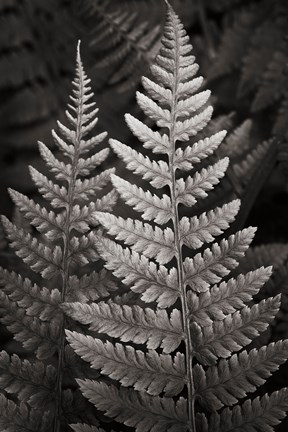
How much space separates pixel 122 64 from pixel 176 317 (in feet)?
2.64

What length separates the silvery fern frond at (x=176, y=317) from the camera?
0.56 m

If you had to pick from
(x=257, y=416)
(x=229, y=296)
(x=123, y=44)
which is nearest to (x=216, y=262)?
(x=229, y=296)

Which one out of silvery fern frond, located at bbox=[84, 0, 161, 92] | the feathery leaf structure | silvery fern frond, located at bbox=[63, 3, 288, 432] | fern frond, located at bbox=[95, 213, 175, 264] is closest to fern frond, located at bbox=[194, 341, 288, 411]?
silvery fern frond, located at bbox=[63, 3, 288, 432]

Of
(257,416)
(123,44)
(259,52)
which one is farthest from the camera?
(259,52)

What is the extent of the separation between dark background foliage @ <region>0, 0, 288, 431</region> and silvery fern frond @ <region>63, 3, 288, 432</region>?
579mm

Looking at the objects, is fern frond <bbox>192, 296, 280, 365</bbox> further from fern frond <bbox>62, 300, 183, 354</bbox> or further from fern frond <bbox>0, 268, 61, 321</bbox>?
fern frond <bbox>0, 268, 61, 321</bbox>

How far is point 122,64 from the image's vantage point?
4.17ft

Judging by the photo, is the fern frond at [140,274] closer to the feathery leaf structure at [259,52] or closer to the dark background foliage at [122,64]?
the dark background foliage at [122,64]

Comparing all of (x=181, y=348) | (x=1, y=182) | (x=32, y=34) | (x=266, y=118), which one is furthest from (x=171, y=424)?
(x=32, y=34)

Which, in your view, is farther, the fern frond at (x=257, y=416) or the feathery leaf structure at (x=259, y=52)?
the feathery leaf structure at (x=259, y=52)

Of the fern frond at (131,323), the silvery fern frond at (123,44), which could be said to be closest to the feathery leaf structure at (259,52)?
the silvery fern frond at (123,44)

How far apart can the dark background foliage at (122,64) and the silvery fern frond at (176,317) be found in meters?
0.58

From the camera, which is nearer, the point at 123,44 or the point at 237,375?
the point at 237,375

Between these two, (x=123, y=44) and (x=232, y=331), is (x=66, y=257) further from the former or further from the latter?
(x=123, y=44)
